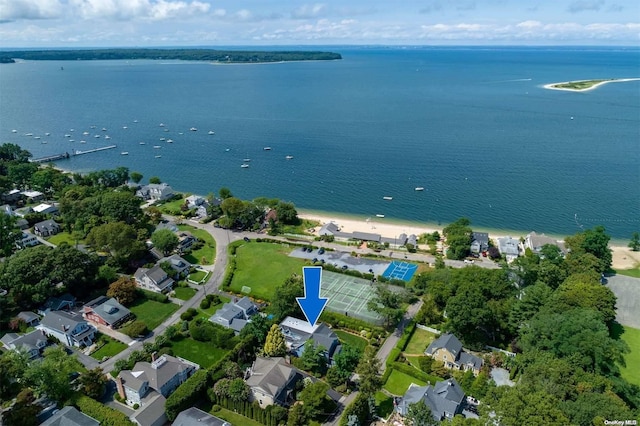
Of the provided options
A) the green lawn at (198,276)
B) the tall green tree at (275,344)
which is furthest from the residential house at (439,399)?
the green lawn at (198,276)

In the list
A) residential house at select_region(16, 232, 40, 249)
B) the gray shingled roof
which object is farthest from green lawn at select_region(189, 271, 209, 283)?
the gray shingled roof

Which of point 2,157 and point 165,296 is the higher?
point 2,157

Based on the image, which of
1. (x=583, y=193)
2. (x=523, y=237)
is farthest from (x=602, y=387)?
(x=583, y=193)

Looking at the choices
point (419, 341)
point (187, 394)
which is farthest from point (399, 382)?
point (187, 394)

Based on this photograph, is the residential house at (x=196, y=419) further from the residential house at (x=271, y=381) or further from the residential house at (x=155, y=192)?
the residential house at (x=155, y=192)

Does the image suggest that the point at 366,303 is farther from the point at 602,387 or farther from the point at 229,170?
the point at 229,170

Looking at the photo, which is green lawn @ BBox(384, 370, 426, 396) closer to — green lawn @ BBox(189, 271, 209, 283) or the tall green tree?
the tall green tree
